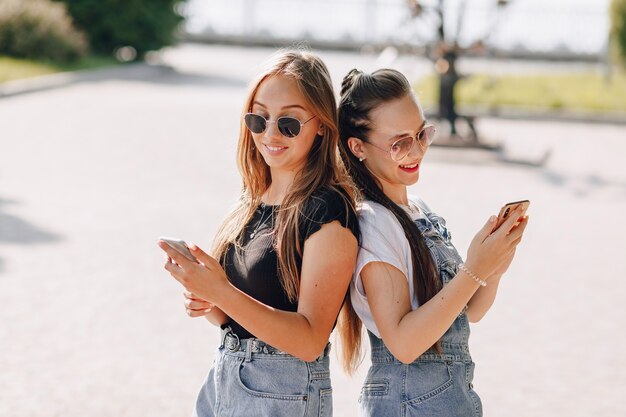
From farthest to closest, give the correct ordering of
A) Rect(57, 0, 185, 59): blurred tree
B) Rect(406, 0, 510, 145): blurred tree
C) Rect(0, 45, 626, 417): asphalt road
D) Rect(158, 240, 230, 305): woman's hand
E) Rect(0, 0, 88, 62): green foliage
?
Rect(57, 0, 185, 59): blurred tree, Rect(0, 0, 88, 62): green foliage, Rect(406, 0, 510, 145): blurred tree, Rect(0, 45, 626, 417): asphalt road, Rect(158, 240, 230, 305): woman's hand

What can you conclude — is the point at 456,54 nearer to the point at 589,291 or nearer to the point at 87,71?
the point at 589,291

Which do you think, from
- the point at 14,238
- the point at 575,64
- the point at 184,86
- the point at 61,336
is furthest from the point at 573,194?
the point at 575,64

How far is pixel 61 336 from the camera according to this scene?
5.36 metres

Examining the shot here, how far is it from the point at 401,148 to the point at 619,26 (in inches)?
888

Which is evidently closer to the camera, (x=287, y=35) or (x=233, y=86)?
(x=233, y=86)

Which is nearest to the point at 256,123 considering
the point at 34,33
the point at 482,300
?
the point at 482,300

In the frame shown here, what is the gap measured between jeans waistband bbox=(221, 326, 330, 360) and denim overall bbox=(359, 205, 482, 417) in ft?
0.50

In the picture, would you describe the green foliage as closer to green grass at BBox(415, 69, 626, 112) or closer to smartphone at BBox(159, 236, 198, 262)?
green grass at BBox(415, 69, 626, 112)

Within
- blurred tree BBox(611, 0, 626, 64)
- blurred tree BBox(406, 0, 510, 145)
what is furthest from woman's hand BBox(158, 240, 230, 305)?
blurred tree BBox(611, 0, 626, 64)

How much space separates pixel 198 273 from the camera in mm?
2350

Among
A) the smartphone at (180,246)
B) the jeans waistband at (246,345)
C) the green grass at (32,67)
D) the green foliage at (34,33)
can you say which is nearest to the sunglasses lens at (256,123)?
the smartphone at (180,246)

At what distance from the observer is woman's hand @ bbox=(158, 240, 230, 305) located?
234 centimetres

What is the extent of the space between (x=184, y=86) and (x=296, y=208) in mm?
18792

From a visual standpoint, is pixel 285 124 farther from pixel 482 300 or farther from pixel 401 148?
pixel 482 300
